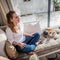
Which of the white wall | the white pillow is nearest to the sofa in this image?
the white pillow

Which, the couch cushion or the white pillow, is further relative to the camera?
the white pillow

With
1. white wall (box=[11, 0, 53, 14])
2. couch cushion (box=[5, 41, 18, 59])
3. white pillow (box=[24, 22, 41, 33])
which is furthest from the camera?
white wall (box=[11, 0, 53, 14])

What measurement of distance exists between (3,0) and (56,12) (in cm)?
154

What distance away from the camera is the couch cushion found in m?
1.90

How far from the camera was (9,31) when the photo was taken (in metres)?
1.99

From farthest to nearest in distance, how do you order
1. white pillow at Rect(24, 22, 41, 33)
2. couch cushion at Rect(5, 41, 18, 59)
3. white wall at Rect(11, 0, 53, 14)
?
white wall at Rect(11, 0, 53, 14) < white pillow at Rect(24, 22, 41, 33) < couch cushion at Rect(5, 41, 18, 59)

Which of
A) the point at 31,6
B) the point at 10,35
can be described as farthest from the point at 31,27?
the point at 31,6

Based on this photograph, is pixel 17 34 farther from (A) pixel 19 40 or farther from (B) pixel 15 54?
(B) pixel 15 54

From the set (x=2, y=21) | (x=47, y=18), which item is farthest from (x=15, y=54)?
(x=47, y=18)

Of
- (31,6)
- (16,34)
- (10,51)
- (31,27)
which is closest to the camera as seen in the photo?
(10,51)

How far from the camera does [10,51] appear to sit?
1903mm

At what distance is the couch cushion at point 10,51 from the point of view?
1904 mm

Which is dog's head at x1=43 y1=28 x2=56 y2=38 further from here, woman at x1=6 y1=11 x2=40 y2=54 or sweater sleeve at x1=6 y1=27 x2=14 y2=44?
sweater sleeve at x1=6 y1=27 x2=14 y2=44

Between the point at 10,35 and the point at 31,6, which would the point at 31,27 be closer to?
the point at 10,35
